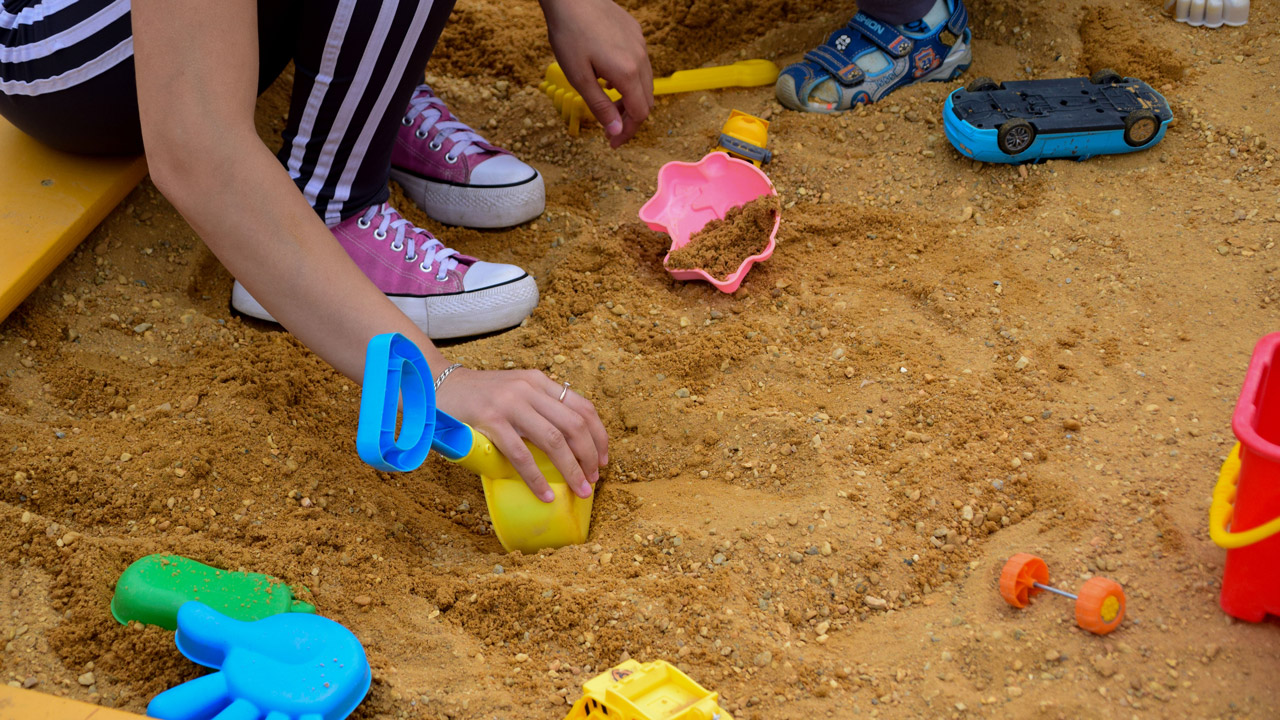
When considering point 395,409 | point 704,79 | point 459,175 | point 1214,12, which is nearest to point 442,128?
point 459,175

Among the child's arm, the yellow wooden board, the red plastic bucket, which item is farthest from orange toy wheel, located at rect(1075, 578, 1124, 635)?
the yellow wooden board

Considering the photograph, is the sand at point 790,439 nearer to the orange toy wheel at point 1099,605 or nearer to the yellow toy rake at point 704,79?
the orange toy wheel at point 1099,605

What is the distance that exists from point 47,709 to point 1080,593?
3.65ft

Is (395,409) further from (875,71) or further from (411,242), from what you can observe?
(875,71)

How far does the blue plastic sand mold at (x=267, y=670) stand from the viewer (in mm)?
1035

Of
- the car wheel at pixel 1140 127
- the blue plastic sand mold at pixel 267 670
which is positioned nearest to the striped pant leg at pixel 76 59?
the blue plastic sand mold at pixel 267 670

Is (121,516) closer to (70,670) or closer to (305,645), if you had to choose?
(70,670)

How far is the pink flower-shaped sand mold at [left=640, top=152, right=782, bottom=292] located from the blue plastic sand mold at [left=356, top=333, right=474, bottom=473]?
0.88 meters

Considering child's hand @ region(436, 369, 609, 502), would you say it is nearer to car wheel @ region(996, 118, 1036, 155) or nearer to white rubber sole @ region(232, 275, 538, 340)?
white rubber sole @ region(232, 275, 538, 340)

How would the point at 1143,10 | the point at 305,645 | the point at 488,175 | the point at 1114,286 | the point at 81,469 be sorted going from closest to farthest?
1. the point at 305,645
2. the point at 81,469
3. the point at 1114,286
4. the point at 488,175
5. the point at 1143,10

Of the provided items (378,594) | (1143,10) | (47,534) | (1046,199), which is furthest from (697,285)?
(1143,10)

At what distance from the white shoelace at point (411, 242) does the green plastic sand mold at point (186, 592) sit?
74 cm

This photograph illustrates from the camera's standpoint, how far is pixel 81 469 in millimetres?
1386

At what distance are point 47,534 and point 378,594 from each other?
43 centimetres
